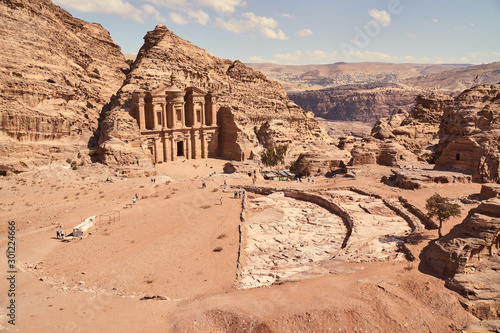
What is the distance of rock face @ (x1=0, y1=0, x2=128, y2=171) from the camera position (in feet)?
108

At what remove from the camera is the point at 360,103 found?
158m

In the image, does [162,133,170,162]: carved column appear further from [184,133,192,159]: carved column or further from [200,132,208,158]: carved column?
[200,132,208,158]: carved column

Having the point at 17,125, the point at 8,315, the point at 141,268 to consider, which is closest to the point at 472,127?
the point at 141,268

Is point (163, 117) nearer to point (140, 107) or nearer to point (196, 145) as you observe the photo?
point (140, 107)

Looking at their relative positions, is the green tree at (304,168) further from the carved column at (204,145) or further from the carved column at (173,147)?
the carved column at (173,147)

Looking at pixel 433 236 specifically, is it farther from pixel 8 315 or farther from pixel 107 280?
pixel 8 315

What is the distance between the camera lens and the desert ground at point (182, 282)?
33.1ft

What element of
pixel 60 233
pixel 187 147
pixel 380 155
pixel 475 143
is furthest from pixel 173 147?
pixel 475 143

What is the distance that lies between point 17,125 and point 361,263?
116ft

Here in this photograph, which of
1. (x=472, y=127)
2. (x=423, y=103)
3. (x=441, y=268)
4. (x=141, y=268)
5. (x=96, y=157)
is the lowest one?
(x=141, y=268)

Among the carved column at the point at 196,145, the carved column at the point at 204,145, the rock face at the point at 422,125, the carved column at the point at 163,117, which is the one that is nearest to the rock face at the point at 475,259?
the rock face at the point at 422,125

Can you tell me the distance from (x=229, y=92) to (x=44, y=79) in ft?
96.1

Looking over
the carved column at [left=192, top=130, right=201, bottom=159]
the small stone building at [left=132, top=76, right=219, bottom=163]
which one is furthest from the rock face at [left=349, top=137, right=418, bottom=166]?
the carved column at [left=192, top=130, right=201, bottom=159]

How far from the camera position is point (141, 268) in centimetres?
1503
